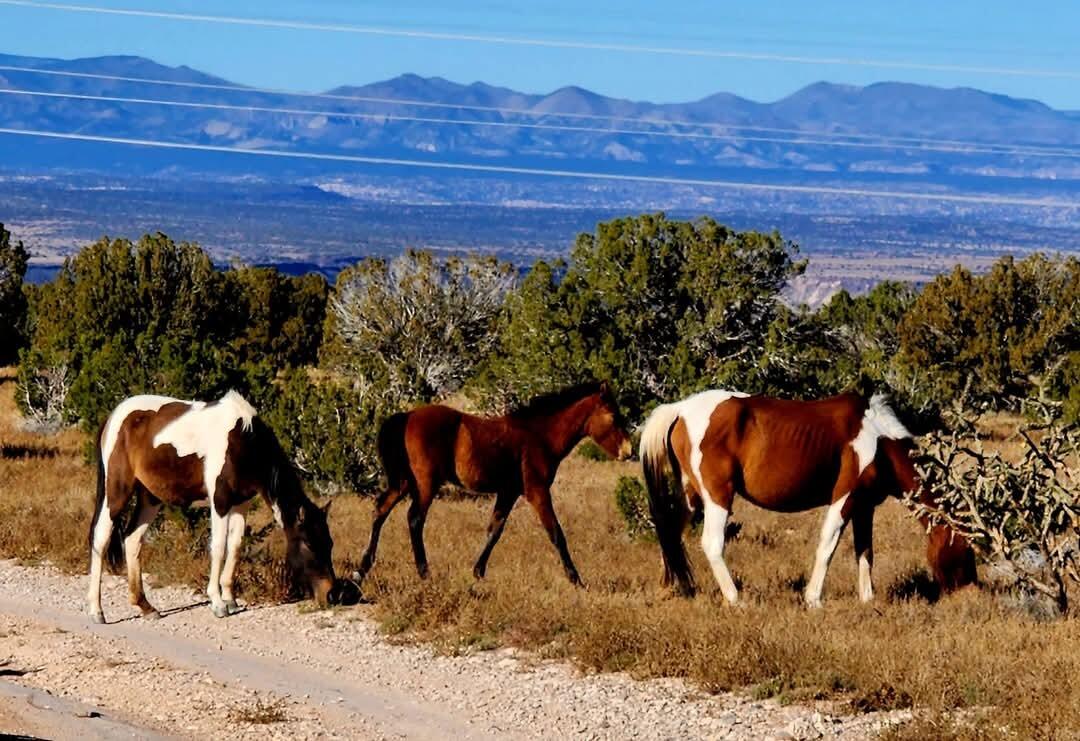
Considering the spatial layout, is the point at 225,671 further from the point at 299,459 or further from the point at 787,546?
the point at 299,459

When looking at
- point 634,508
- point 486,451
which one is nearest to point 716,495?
point 486,451

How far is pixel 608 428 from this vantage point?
1545 cm

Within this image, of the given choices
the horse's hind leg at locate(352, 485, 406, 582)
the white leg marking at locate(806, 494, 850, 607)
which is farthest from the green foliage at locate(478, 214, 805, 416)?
the white leg marking at locate(806, 494, 850, 607)

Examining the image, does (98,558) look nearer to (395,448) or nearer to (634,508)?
(395,448)

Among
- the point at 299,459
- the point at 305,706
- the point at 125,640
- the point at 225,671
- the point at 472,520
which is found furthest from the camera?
the point at 299,459

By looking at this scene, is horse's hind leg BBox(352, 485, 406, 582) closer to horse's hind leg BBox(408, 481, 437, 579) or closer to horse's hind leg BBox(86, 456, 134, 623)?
horse's hind leg BBox(408, 481, 437, 579)

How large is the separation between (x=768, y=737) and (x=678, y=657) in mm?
1458

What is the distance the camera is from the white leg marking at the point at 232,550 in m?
13.5

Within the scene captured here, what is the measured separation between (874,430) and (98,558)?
6.72 m

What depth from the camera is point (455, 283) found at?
41031 mm

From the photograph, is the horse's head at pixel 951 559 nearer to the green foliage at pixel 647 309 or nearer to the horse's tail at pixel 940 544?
the horse's tail at pixel 940 544

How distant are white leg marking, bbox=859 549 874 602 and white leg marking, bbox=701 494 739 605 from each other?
3.62ft

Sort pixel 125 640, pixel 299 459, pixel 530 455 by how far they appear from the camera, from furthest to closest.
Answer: pixel 299 459, pixel 530 455, pixel 125 640

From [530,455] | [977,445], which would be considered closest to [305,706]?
[530,455]
